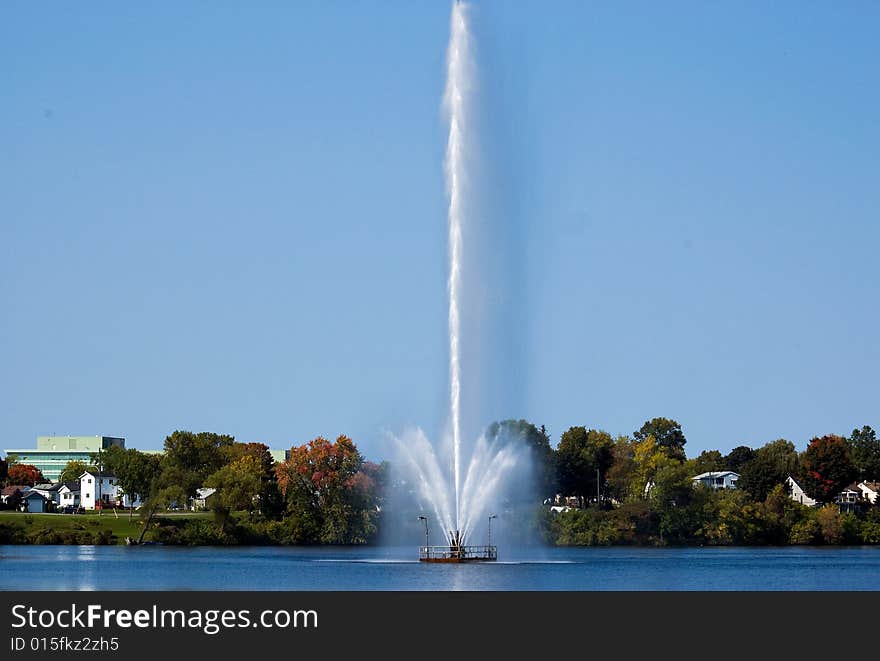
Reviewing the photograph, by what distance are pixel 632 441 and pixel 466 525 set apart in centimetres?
8612

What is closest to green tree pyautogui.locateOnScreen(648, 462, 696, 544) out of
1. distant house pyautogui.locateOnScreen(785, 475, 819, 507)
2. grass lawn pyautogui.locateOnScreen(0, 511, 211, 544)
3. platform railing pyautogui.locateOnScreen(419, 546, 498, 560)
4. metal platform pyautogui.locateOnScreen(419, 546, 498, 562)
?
distant house pyautogui.locateOnScreen(785, 475, 819, 507)

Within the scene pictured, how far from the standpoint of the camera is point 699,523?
110875 millimetres

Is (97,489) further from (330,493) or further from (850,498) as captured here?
(850,498)

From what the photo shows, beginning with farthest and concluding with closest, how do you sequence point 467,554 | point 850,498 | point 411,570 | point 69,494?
point 69,494 → point 850,498 → point 467,554 → point 411,570

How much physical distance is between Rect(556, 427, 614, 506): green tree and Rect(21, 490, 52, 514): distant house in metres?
52.3

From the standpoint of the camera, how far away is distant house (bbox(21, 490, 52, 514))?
142688 millimetres

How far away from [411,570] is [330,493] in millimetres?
42305

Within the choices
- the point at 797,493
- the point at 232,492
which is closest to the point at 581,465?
the point at 797,493

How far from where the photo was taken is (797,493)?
138500mm

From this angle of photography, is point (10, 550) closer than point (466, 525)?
No

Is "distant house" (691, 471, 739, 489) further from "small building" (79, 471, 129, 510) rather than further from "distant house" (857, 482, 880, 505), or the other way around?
"small building" (79, 471, 129, 510)

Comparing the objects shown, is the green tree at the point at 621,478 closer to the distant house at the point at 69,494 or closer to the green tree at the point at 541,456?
the green tree at the point at 541,456
